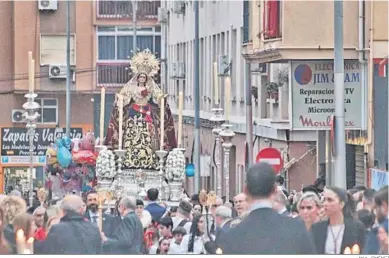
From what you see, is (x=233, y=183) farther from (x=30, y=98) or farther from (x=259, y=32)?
(x=30, y=98)

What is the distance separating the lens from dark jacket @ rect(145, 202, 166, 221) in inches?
866

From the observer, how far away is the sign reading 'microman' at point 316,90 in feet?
92.2

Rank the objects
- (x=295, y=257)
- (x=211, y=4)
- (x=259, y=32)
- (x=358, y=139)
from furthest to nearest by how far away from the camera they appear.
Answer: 1. (x=211, y=4)
2. (x=259, y=32)
3. (x=358, y=139)
4. (x=295, y=257)

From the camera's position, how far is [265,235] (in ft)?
37.3

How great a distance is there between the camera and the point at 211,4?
4838 cm

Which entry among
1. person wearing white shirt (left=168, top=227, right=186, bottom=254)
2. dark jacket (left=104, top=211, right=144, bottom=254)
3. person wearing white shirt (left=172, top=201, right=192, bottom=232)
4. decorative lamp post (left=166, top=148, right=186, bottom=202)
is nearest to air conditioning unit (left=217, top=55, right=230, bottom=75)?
decorative lamp post (left=166, top=148, right=186, bottom=202)

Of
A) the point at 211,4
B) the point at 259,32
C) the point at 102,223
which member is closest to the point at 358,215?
the point at 102,223

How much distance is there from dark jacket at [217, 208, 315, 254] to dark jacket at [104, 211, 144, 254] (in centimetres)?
353

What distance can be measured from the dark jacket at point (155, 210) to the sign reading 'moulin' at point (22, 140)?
19.2 metres

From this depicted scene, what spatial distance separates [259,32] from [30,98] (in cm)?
1164

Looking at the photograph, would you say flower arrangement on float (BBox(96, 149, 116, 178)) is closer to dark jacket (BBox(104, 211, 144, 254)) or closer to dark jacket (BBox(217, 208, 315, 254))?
dark jacket (BBox(104, 211, 144, 254))

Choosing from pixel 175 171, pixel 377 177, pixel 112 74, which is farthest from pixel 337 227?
pixel 112 74

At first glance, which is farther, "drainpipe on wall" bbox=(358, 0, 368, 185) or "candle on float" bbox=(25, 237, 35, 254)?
"drainpipe on wall" bbox=(358, 0, 368, 185)

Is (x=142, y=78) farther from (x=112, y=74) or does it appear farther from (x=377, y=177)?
(x=112, y=74)
